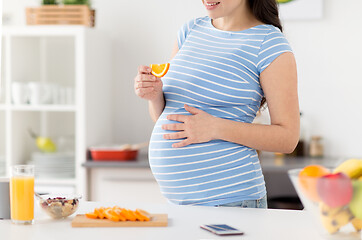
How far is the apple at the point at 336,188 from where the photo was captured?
1.03m

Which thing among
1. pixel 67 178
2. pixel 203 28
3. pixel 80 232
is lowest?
pixel 67 178

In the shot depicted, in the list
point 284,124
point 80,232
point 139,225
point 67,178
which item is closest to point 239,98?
point 284,124

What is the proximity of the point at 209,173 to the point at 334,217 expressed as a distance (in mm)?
507

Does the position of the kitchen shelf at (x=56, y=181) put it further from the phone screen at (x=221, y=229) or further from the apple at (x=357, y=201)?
the apple at (x=357, y=201)

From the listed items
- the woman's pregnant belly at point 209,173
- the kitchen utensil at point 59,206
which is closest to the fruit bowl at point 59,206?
the kitchen utensil at point 59,206

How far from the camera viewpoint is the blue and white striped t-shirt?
5.04 feet

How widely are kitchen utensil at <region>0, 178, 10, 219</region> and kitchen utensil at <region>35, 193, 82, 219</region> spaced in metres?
0.08

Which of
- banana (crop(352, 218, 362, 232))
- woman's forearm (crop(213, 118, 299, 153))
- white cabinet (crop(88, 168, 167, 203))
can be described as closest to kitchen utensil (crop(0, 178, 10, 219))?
woman's forearm (crop(213, 118, 299, 153))

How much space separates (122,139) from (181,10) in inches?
34.2

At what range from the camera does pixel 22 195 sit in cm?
129

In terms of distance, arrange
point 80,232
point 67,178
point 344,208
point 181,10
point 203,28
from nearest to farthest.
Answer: point 344,208
point 80,232
point 203,28
point 67,178
point 181,10

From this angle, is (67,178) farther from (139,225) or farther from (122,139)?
(139,225)

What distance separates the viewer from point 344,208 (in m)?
1.06

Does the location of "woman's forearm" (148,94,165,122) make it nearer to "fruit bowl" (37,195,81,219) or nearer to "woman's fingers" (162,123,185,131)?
"woman's fingers" (162,123,185,131)
